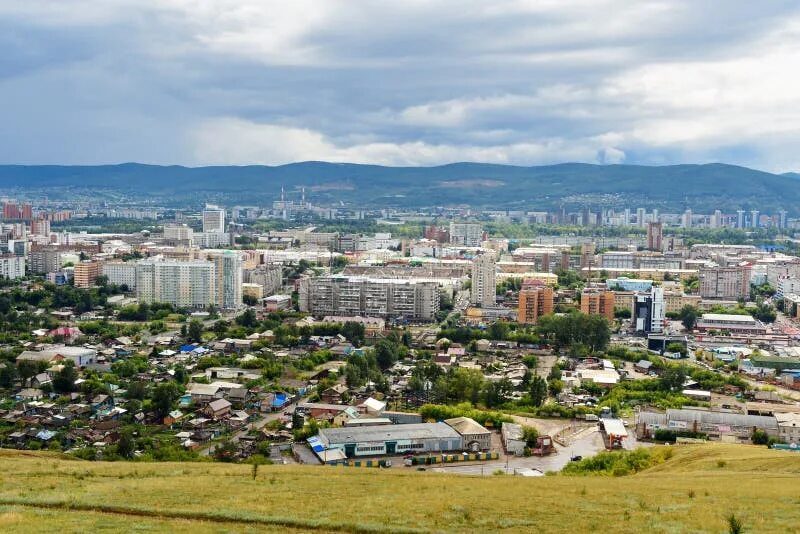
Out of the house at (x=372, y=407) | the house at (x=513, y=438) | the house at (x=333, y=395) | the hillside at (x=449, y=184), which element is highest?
the hillside at (x=449, y=184)

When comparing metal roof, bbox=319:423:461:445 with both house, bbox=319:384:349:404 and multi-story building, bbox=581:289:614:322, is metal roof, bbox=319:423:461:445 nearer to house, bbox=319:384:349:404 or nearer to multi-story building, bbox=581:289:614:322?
house, bbox=319:384:349:404

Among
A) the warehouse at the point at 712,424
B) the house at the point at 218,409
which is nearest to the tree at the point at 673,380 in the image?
the warehouse at the point at 712,424

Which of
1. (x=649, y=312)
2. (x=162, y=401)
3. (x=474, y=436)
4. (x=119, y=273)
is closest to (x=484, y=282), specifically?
(x=649, y=312)

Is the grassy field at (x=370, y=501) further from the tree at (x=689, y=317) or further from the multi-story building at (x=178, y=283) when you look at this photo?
the multi-story building at (x=178, y=283)

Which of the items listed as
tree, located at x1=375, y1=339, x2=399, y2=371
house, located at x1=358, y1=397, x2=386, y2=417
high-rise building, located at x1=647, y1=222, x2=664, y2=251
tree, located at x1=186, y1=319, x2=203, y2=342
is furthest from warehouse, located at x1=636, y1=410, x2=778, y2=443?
high-rise building, located at x1=647, y1=222, x2=664, y2=251

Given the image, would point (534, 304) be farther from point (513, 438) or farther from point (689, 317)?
point (513, 438)

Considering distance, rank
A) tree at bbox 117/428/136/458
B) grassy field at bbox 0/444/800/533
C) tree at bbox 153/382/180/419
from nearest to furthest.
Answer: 1. grassy field at bbox 0/444/800/533
2. tree at bbox 117/428/136/458
3. tree at bbox 153/382/180/419
